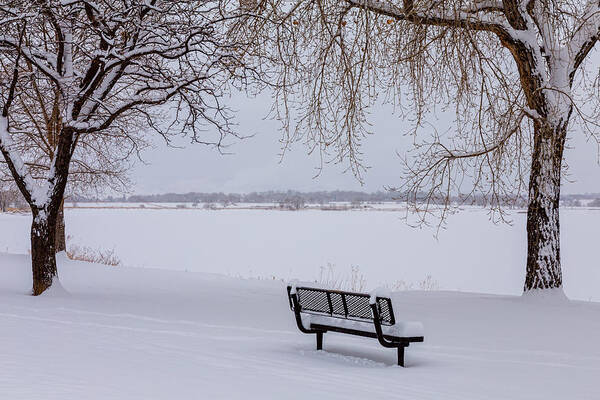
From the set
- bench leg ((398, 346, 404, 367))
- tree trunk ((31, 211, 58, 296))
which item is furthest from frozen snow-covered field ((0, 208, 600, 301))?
bench leg ((398, 346, 404, 367))

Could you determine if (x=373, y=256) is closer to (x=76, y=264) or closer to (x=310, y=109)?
(x=76, y=264)

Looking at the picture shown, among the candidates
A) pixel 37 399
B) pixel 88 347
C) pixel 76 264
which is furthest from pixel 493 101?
pixel 76 264

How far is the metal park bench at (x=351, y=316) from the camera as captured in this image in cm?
815

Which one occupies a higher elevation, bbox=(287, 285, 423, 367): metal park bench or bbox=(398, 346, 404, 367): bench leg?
bbox=(287, 285, 423, 367): metal park bench

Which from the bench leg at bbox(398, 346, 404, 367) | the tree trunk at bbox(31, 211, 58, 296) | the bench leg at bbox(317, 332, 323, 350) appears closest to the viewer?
the bench leg at bbox(398, 346, 404, 367)

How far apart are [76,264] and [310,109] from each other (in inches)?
414

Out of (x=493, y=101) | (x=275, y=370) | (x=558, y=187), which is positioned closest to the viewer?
(x=275, y=370)

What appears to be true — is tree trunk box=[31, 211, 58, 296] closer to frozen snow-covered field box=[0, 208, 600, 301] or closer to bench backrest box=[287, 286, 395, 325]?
bench backrest box=[287, 286, 395, 325]

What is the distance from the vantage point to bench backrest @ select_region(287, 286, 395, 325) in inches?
328

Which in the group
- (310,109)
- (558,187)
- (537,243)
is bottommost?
(537,243)

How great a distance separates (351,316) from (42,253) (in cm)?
648

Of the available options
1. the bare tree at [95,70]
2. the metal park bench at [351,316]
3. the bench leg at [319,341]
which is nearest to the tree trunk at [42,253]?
the bare tree at [95,70]

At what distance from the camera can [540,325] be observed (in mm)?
10406

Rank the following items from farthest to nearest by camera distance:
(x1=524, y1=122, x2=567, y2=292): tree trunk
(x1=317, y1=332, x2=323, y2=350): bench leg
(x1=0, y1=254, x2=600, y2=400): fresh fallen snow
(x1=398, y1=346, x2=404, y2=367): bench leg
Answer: (x1=524, y1=122, x2=567, y2=292): tree trunk
(x1=317, y1=332, x2=323, y2=350): bench leg
(x1=398, y1=346, x2=404, y2=367): bench leg
(x1=0, y1=254, x2=600, y2=400): fresh fallen snow
